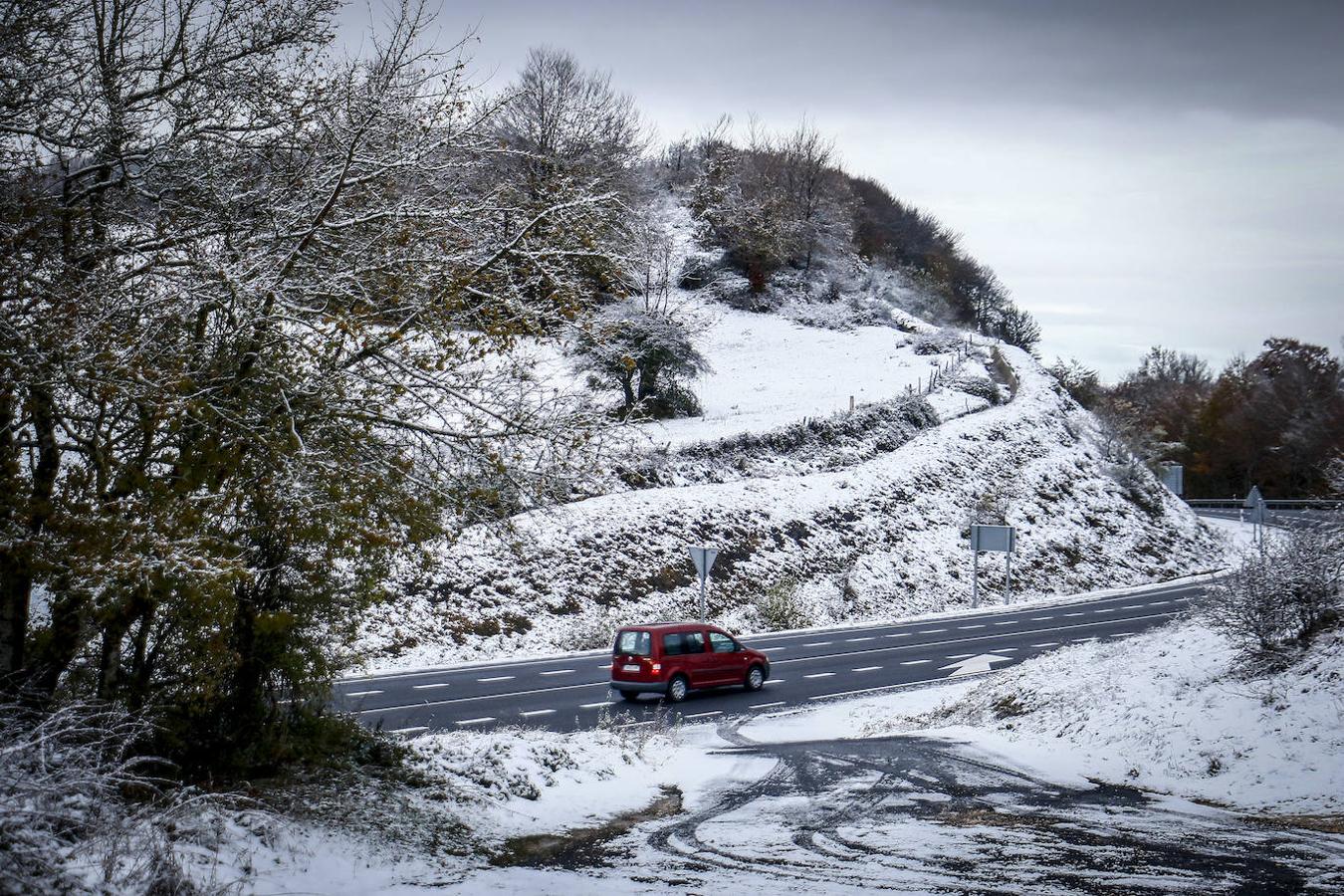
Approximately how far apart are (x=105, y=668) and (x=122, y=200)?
3696mm

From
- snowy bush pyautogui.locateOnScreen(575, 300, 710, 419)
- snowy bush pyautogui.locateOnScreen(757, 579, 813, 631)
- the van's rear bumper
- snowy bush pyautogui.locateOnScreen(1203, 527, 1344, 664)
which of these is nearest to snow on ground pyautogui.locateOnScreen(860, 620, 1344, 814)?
snowy bush pyautogui.locateOnScreen(1203, 527, 1344, 664)

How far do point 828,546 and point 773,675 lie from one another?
13282mm

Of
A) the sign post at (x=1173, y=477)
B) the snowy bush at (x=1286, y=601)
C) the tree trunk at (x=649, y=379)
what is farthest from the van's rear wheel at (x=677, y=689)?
the sign post at (x=1173, y=477)

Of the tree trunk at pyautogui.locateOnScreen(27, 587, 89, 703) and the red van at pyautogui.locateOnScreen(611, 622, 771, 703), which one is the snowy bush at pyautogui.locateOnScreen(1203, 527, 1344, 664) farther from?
the tree trunk at pyautogui.locateOnScreen(27, 587, 89, 703)

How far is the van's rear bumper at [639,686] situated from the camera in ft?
62.0

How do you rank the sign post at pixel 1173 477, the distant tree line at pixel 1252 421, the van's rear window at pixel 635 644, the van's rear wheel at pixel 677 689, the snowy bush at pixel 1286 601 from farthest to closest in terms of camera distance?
the distant tree line at pixel 1252 421 < the sign post at pixel 1173 477 < the van's rear wheel at pixel 677 689 < the van's rear window at pixel 635 644 < the snowy bush at pixel 1286 601

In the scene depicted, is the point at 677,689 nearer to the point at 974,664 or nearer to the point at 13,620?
the point at 974,664

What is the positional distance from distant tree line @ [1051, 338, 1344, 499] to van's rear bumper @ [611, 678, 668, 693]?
150 feet

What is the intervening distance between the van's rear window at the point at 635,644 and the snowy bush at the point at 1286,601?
935 cm

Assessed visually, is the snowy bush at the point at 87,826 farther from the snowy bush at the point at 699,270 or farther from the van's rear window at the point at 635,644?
the snowy bush at the point at 699,270

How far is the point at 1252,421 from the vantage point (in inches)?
2862

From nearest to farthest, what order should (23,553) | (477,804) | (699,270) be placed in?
(23,553), (477,804), (699,270)

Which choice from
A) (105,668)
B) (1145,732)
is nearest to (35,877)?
(105,668)

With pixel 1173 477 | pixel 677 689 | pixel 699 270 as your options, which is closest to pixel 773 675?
pixel 677 689
